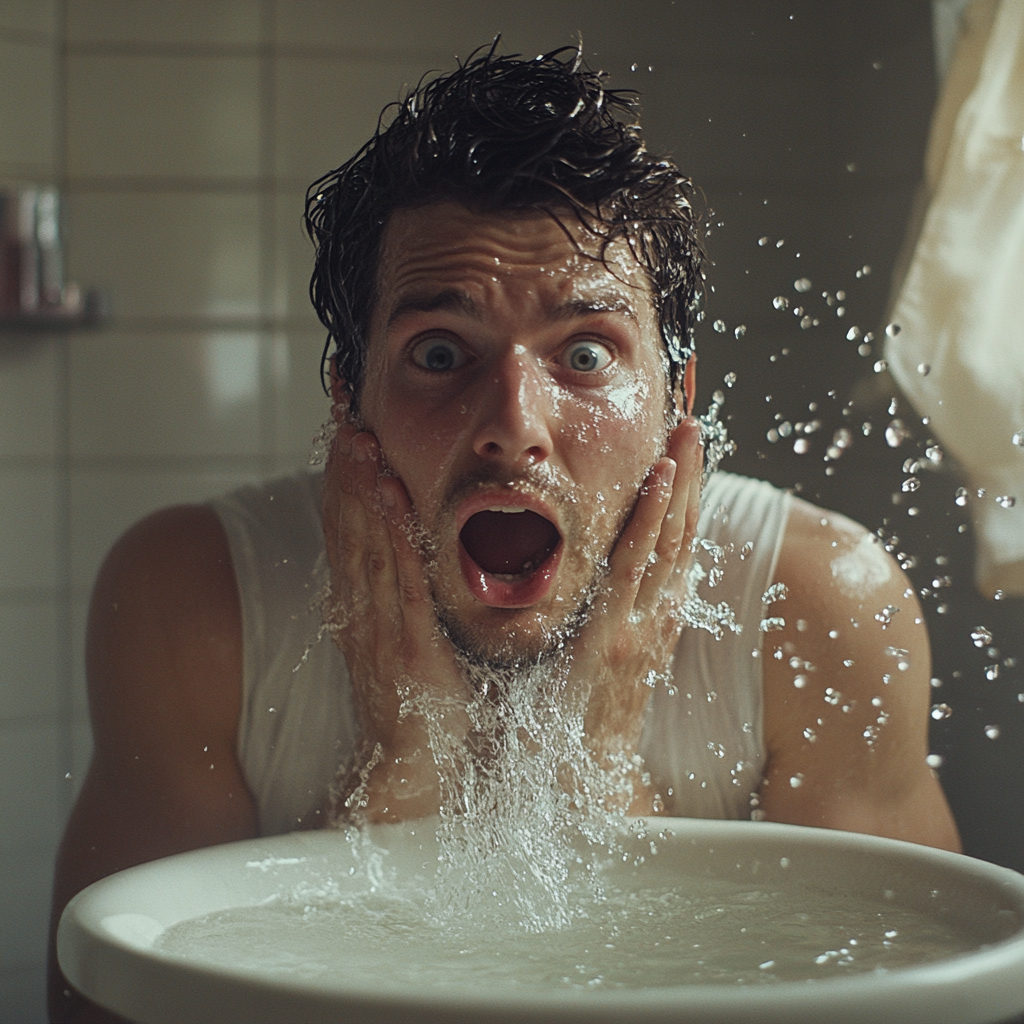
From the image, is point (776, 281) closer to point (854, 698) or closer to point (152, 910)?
point (854, 698)

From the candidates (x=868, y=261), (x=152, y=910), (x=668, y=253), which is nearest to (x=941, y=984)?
(x=152, y=910)

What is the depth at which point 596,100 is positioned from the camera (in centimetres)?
67

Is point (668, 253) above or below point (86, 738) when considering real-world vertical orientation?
above

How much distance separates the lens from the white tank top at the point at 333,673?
28.5 inches

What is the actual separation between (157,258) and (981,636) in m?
0.69

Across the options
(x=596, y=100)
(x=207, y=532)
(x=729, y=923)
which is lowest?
(x=729, y=923)

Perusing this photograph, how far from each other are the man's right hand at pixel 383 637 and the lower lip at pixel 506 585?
0.11ft

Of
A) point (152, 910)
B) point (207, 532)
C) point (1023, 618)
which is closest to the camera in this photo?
point (152, 910)

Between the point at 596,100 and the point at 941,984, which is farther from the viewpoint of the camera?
the point at 596,100

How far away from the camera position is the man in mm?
636

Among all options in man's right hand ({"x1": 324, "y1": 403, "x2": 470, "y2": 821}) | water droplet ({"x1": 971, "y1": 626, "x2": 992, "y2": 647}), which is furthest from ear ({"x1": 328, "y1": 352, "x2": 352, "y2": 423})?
water droplet ({"x1": 971, "y1": 626, "x2": 992, "y2": 647})

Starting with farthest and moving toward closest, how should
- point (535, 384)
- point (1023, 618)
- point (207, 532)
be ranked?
point (1023, 618) → point (207, 532) → point (535, 384)

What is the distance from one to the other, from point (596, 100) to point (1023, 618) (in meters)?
0.56

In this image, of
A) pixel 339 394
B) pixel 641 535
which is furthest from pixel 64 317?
pixel 641 535
